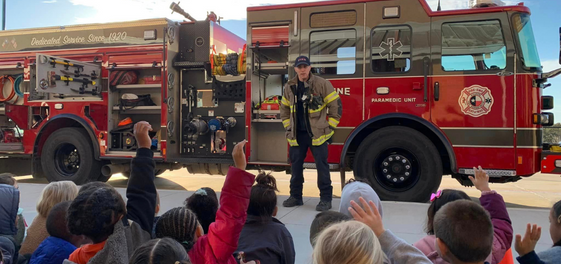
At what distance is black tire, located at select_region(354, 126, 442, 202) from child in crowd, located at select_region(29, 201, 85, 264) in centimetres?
419

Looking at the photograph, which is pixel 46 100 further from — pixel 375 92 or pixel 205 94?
pixel 375 92

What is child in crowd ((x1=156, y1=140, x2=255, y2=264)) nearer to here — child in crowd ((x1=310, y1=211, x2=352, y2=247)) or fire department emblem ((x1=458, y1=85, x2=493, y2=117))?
child in crowd ((x1=310, y1=211, x2=352, y2=247))

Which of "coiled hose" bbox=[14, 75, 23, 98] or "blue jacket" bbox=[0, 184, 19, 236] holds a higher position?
"coiled hose" bbox=[14, 75, 23, 98]

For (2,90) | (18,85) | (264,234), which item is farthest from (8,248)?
(2,90)

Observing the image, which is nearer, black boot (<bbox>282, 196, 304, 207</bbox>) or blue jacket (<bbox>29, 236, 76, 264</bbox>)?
blue jacket (<bbox>29, 236, 76, 264</bbox>)

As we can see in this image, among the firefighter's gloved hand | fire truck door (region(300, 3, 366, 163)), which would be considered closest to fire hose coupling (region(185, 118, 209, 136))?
fire truck door (region(300, 3, 366, 163))

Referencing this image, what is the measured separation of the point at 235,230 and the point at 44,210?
1477mm

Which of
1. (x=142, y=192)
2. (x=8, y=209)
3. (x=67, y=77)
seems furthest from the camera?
(x=67, y=77)

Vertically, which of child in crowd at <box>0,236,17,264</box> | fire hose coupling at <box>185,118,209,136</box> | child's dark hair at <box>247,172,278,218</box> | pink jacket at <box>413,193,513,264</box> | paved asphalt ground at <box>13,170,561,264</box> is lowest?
paved asphalt ground at <box>13,170,561,264</box>

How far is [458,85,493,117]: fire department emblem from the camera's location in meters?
5.54

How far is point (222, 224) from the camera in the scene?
2059 millimetres

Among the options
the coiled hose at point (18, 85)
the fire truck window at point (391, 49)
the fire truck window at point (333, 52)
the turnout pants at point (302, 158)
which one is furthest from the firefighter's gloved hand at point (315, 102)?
the coiled hose at point (18, 85)

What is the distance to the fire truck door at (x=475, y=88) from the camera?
5.49m

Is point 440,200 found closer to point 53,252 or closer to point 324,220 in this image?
point 324,220
